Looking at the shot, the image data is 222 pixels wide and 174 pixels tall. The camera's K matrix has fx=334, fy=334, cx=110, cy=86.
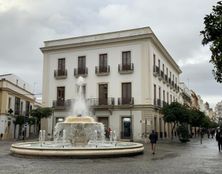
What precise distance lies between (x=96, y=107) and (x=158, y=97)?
753cm

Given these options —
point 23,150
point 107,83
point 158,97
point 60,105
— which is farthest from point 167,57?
point 23,150

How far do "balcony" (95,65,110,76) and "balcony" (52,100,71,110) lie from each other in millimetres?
4450

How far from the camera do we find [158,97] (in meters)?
37.5

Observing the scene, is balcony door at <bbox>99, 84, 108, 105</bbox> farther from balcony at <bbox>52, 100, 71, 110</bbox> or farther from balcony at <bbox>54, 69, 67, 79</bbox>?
balcony at <bbox>54, 69, 67, 79</bbox>

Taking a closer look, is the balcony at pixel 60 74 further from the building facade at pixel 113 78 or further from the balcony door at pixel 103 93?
the balcony door at pixel 103 93

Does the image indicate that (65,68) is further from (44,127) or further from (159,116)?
(159,116)

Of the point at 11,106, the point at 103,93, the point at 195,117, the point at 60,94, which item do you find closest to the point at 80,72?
the point at 60,94

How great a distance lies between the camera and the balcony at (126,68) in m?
33.9

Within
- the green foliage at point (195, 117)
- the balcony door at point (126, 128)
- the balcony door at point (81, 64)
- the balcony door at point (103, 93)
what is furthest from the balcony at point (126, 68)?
the green foliage at point (195, 117)

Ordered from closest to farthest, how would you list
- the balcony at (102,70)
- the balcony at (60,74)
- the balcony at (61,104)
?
1. the balcony at (102,70)
2. the balcony at (61,104)
3. the balcony at (60,74)

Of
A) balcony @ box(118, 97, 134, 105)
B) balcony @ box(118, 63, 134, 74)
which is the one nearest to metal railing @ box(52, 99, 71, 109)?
balcony @ box(118, 97, 134, 105)

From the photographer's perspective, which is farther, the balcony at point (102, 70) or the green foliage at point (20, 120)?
the green foliage at point (20, 120)

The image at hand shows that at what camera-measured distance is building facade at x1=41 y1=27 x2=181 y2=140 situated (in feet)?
109

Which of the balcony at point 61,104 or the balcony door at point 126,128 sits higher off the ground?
the balcony at point 61,104
